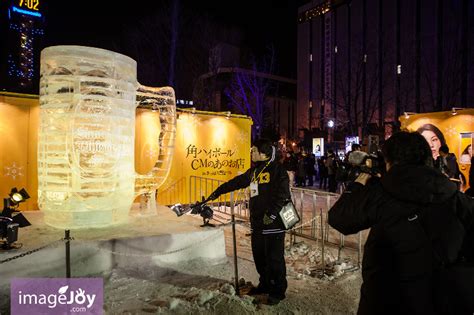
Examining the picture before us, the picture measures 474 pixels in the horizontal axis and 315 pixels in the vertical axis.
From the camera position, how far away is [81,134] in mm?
6086

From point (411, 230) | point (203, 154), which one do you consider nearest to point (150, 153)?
point (203, 154)

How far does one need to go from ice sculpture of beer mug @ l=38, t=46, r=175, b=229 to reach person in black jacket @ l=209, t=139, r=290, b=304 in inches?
103

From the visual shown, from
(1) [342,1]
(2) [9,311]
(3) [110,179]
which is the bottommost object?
(2) [9,311]

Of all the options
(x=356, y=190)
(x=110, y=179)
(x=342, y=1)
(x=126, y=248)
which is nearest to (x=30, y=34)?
(x=110, y=179)

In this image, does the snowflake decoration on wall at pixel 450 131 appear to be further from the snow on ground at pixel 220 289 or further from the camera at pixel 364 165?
the camera at pixel 364 165

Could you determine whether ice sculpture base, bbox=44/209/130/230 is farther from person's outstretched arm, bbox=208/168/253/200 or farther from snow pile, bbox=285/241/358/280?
snow pile, bbox=285/241/358/280

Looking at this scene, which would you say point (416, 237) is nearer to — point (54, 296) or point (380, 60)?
point (54, 296)

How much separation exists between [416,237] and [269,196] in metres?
2.59

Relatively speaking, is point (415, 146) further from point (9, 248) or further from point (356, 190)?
point (9, 248)

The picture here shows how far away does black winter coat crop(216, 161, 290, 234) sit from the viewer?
14.8 feet

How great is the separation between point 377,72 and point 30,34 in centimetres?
2541

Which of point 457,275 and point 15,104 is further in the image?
point 15,104

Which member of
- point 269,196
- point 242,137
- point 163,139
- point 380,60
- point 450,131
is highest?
point 380,60

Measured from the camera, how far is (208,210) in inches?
240
